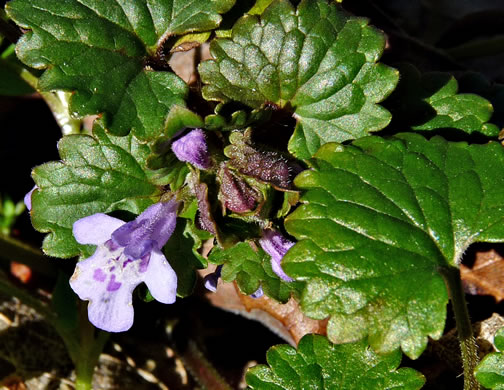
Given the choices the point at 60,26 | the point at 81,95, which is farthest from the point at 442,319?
the point at 60,26

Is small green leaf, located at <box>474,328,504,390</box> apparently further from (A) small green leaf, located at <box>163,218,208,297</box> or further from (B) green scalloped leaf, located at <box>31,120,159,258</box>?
(B) green scalloped leaf, located at <box>31,120,159,258</box>

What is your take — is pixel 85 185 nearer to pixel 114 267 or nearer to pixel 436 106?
pixel 114 267

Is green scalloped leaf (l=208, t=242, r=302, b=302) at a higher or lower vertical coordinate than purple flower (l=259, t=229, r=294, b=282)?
lower

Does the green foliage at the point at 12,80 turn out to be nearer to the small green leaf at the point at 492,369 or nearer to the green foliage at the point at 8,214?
the green foliage at the point at 8,214

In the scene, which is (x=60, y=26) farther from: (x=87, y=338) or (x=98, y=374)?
(x=98, y=374)

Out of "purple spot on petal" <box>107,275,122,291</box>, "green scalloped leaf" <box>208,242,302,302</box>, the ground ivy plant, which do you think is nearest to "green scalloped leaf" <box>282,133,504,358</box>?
the ground ivy plant

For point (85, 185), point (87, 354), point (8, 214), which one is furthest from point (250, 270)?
point (8, 214)
